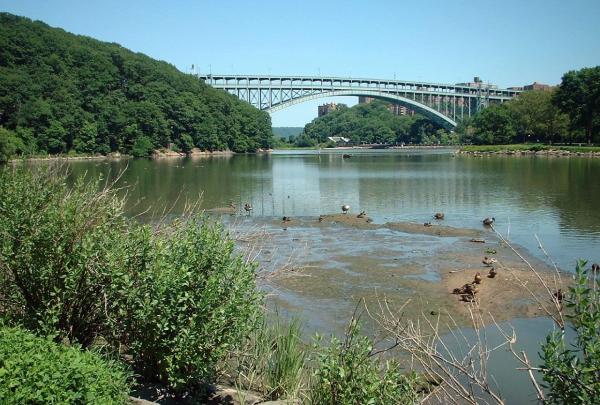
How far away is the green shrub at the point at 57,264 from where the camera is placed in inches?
250

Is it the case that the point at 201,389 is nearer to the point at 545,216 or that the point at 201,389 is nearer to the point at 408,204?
the point at 545,216

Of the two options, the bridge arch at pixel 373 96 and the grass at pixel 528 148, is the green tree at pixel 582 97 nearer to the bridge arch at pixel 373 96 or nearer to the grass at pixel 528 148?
the grass at pixel 528 148

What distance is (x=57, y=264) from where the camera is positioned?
649 cm

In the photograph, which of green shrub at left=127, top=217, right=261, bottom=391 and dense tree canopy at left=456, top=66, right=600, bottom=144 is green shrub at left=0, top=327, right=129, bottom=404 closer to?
green shrub at left=127, top=217, right=261, bottom=391

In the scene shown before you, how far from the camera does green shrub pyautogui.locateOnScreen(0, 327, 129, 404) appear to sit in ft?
15.1

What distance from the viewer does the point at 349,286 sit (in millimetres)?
14016

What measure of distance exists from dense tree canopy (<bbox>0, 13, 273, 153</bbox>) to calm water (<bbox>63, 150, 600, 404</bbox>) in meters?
34.8

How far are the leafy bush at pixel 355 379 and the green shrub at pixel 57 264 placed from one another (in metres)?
2.54

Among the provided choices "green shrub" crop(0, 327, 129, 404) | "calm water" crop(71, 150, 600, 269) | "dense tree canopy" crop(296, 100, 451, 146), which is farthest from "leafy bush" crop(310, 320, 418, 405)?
"dense tree canopy" crop(296, 100, 451, 146)

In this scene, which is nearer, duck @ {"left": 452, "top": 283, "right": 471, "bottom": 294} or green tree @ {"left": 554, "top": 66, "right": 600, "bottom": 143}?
duck @ {"left": 452, "top": 283, "right": 471, "bottom": 294}

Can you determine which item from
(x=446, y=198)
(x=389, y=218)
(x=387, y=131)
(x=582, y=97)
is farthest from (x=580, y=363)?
(x=387, y=131)

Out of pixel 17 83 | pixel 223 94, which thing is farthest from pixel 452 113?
pixel 17 83

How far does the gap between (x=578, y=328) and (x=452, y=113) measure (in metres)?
141

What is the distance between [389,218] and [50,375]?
71.5 feet
